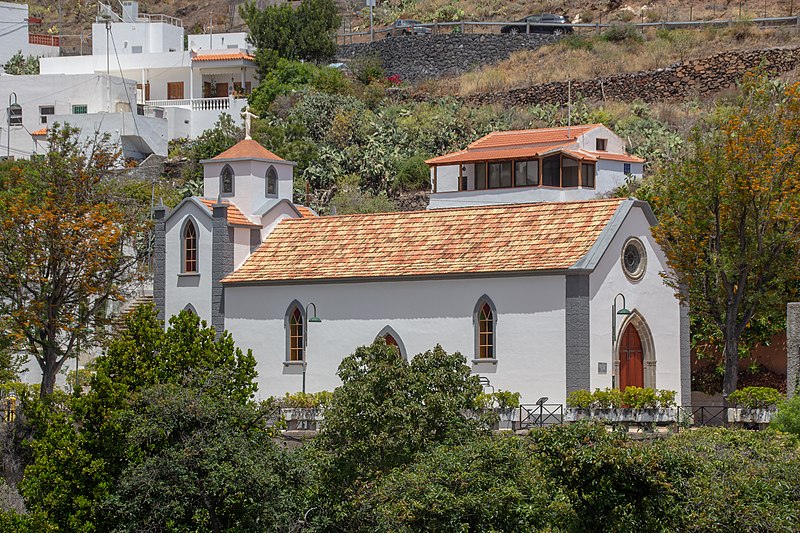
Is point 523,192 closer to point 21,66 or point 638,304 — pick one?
point 638,304

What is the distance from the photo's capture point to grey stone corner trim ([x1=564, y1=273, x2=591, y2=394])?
40.7 metres

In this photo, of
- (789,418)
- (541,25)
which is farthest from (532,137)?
(789,418)

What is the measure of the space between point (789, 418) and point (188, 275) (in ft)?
73.2

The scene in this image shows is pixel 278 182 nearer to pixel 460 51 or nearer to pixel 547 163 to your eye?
pixel 547 163

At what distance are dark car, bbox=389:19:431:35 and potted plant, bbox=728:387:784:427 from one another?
184 ft

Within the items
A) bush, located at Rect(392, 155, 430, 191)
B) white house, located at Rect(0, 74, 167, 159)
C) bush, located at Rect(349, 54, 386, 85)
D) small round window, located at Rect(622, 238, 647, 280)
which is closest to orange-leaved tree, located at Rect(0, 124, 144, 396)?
small round window, located at Rect(622, 238, 647, 280)

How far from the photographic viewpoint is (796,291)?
44.4m

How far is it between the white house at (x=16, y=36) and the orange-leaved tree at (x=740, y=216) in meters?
62.0

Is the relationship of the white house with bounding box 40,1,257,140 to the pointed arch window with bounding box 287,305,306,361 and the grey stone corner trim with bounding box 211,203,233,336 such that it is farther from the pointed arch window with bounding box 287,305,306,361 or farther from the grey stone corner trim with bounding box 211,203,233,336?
the pointed arch window with bounding box 287,305,306,361

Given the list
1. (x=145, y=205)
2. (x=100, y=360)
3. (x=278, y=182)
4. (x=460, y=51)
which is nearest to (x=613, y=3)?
(x=460, y=51)

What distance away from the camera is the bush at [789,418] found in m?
33.8

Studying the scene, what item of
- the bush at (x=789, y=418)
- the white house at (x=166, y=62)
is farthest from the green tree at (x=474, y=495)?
the white house at (x=166, y=62)

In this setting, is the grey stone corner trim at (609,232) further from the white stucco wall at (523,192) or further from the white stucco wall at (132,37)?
the white stucco wall at (132,37)

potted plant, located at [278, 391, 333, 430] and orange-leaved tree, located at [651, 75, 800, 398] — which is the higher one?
orange-leaved tree, located at [651, 75, 800, 398]
